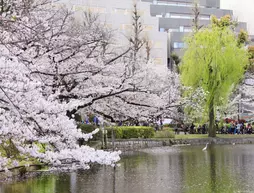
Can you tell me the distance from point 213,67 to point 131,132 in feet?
24.3

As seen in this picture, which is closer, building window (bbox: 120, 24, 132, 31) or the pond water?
the pond water

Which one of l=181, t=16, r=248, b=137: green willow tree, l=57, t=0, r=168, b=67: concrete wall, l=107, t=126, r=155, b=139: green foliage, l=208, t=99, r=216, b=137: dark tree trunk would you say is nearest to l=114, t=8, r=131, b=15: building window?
l=57, t=0, r=168, b=67: concrete wall

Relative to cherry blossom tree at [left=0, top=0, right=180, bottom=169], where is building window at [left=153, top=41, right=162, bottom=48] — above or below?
above

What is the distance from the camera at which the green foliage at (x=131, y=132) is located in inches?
930

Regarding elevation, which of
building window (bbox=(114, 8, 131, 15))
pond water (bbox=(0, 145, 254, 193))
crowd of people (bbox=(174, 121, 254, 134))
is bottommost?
pond water (bbox=(0, 145, 254, 193))

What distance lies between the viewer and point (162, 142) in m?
25.5

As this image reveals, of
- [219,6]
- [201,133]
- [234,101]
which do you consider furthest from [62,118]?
[219,6]

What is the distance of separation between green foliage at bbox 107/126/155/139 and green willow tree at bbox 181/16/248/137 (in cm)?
451

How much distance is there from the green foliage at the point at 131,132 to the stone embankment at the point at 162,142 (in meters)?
0.64

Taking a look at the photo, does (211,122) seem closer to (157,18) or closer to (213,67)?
(213,67)

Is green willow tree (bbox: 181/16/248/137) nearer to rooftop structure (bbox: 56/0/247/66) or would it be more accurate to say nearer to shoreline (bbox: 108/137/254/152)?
shoreline (bbox: 108/137/254/152)

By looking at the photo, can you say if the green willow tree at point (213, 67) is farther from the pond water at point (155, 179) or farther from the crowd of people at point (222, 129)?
the pond water at point (155, 179)

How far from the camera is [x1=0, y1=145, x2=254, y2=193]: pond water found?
10.6 m

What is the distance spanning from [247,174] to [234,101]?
25.1 meters
